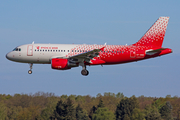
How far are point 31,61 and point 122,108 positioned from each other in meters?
95.1

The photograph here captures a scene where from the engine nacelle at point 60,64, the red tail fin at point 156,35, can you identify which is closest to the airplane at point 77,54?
the engine nacelle at point 60,64

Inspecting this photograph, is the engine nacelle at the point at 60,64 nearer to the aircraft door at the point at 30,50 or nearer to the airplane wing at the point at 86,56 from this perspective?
the airplane wing at the point at 86,56

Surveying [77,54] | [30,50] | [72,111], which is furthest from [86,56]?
[72,111]

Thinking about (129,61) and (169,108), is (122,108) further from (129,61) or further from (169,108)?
(129,61)

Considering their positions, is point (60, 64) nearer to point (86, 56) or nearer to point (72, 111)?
point (86, 56)

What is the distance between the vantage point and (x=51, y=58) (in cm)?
6069

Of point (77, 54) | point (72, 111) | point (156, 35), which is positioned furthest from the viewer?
point (72, 111)

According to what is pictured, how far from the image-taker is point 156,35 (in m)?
64.7

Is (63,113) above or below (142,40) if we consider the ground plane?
below

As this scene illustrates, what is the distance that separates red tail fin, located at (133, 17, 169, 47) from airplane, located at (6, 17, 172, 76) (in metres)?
1.15

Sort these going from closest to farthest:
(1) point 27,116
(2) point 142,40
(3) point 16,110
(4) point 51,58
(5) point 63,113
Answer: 1. (4) point 51,58
2. (2) point 142,40
3. (5) point 63,113
4. (1) point 27,116
5. (3) point 16,110

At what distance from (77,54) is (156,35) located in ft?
47.8

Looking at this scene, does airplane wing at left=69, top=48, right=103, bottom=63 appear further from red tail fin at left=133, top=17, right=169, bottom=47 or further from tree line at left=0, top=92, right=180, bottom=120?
tree line at left=0, top=92, right=180, bottom=120

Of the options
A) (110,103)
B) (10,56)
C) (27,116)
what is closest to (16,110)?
(27,116)
